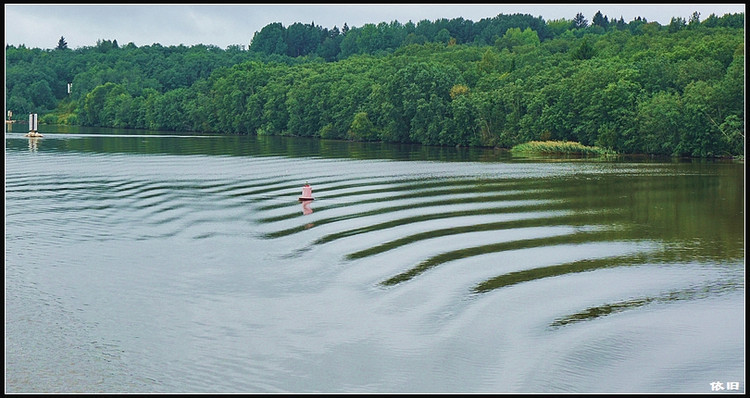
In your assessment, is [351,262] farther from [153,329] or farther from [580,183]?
[580,183]

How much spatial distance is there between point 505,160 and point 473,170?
11177 millimetres

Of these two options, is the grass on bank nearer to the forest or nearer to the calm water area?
the forest

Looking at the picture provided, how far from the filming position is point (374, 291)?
764 inches

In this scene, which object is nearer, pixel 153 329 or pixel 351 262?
pixel 153 329

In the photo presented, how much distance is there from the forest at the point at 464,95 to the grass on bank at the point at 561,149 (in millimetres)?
974

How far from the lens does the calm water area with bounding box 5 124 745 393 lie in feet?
46.5

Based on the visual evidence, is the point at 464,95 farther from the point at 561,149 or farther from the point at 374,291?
the point at 374,291

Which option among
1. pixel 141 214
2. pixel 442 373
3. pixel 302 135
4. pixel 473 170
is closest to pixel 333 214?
pixel 141 214

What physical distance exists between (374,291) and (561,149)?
2169 inches

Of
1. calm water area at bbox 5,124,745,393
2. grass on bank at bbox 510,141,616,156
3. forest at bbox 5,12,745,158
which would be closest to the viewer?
calm water area at bbox 5,124,745,393

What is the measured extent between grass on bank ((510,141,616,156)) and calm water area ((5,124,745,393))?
106 ft

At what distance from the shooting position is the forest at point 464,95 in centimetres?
6838

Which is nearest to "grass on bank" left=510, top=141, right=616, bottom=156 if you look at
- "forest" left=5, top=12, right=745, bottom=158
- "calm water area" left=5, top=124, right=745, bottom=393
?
"forest" left=5, top=12, right=745, bottom=158

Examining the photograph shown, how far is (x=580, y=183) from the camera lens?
4312cm
